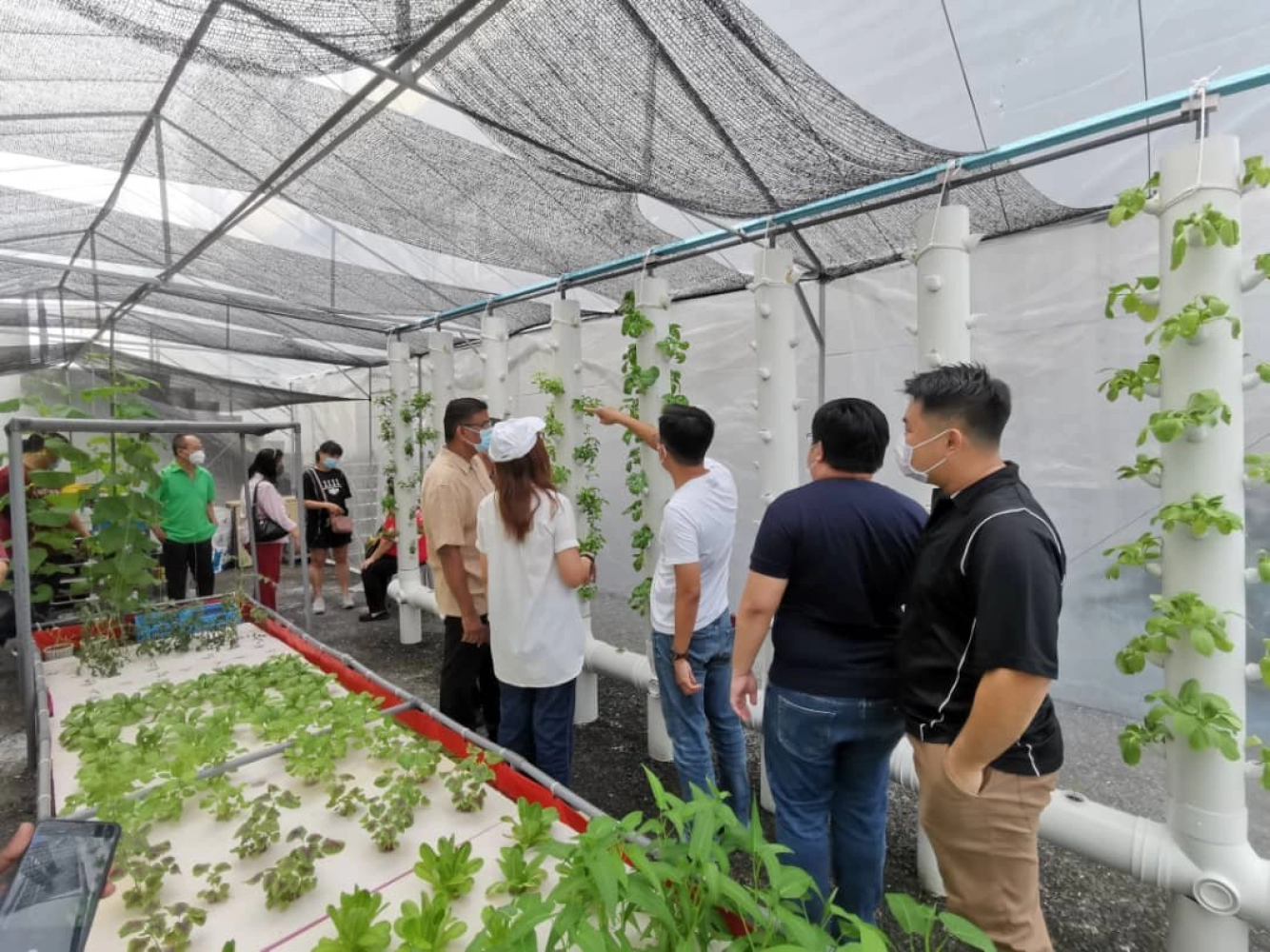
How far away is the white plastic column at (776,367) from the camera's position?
2.78 meters

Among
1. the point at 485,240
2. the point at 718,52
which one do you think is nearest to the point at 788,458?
the point at 718,52

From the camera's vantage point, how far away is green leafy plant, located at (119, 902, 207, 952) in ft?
3.75

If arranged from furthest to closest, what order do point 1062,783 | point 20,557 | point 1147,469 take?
point 1062,783 → point 20,557 → point 1147,469

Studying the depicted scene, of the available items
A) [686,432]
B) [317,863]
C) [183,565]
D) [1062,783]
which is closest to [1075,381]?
[1062,783]

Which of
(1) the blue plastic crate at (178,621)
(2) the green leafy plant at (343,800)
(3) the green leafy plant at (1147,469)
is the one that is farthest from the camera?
(1) the blue plastic crate at (178,621)

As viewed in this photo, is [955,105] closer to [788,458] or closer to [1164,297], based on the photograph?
[1164,297]

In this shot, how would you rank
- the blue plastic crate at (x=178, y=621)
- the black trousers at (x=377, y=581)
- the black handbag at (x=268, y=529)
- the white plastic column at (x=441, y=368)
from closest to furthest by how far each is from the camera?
the blue plastic crate at (x=178, y=621), the white plastic column at (x=441, y=368), the black handbag at (x=268, y=529), the black trousers at (x=377, y=581)

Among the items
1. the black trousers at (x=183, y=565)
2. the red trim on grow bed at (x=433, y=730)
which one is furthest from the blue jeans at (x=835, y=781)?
the black trousers at (x=183, y=565)

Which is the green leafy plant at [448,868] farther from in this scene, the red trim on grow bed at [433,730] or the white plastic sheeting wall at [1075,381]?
the white plastic sheeting wall at [1075,381]

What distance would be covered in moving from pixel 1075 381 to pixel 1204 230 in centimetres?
195

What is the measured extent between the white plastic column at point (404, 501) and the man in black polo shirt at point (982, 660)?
4.44m

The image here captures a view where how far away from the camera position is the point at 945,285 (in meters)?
2.24

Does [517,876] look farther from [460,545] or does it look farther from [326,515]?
[326,515]

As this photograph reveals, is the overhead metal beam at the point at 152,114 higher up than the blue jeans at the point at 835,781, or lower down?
higher up
